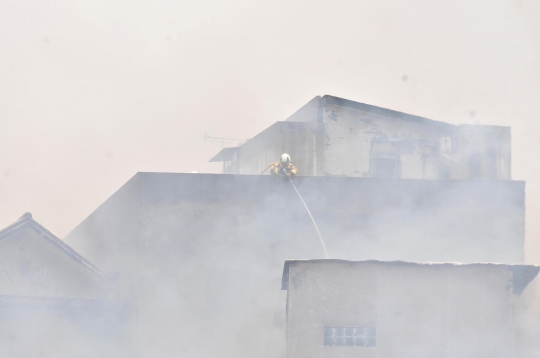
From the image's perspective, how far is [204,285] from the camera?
1523 cm

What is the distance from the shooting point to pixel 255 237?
51.1ft

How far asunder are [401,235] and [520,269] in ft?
15.0

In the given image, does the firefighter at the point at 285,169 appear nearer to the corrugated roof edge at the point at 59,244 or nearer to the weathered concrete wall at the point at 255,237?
the weathered concrete wall at the point at 255,237

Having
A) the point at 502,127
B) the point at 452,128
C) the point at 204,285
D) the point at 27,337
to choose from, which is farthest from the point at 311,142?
the point at 27,337

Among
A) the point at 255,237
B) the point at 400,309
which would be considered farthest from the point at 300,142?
the point at 400,309

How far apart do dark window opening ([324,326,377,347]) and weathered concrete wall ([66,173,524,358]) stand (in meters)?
3.80

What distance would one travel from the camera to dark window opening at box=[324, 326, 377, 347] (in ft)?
38.1

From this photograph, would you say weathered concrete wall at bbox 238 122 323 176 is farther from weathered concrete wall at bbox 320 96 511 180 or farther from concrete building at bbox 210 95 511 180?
weathered concrete wall at bbox 320 96 511 180

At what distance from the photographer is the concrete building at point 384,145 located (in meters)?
22.0

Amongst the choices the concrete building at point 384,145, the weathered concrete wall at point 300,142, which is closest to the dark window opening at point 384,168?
the concrete building at point 384,145

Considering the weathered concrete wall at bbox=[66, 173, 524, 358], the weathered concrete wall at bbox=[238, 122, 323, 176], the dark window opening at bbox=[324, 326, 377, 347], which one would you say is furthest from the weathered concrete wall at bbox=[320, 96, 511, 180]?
the dark window opening at bbox=[324, 326, 377, 347]

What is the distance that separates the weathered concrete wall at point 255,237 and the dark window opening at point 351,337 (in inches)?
150

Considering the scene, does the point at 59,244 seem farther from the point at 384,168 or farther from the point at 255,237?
the point at 384,168

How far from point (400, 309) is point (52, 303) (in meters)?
8.44
